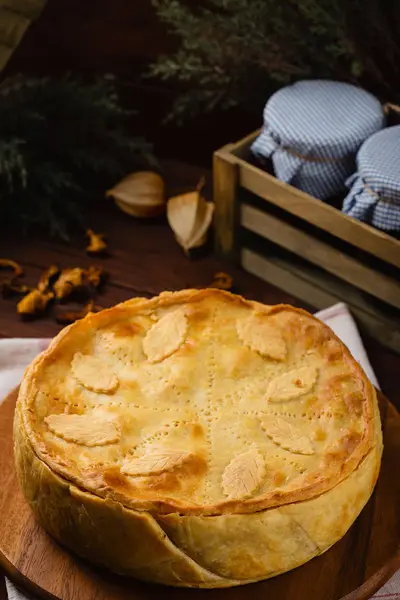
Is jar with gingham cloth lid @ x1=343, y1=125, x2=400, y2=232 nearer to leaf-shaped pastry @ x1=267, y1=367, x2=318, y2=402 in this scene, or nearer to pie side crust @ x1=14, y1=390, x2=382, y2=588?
leaf-shaped pastry @ x1=267, y1=367, x2=318, y2=402

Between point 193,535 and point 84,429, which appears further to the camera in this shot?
point 84,429

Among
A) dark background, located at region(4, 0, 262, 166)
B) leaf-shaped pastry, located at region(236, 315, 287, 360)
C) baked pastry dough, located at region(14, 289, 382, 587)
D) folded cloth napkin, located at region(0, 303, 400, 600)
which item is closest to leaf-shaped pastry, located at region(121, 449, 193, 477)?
baked pastry dough, located at region(14, 289, 382, 587)

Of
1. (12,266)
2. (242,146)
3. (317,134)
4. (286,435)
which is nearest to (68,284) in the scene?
(12,266)

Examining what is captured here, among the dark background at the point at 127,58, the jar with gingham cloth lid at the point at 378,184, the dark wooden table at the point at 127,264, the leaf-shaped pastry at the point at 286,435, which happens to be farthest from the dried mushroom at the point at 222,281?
the leaf-shaped pastry at the point at 286,435

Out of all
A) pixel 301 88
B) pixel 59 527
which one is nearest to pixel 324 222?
pixel 301 88

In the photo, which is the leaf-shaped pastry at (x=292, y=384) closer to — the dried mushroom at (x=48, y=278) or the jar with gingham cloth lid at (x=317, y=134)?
the jar with gingham cloth lid at (x=317, y=134)

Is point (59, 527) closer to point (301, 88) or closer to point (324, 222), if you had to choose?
point (324, 222)

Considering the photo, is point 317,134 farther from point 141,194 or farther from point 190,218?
point 141,194
